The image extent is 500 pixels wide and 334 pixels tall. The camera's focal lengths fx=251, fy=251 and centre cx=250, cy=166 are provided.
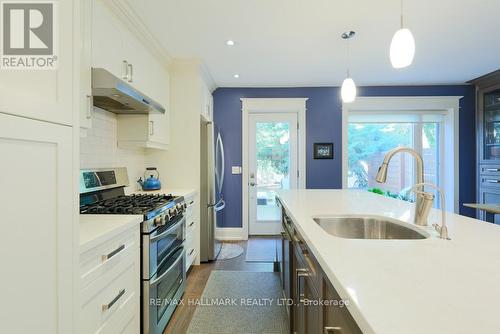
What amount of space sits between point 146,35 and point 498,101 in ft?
15.8

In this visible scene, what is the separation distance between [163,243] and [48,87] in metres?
1.26

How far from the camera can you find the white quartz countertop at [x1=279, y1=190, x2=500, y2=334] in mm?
464

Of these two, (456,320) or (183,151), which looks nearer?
(456,320)

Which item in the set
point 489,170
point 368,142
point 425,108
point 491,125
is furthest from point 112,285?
point 491,125

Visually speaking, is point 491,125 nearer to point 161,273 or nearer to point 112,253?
point 161,273

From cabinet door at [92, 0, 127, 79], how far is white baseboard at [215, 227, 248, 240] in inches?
109

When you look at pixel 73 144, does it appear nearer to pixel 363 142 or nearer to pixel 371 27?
pixel 371 27

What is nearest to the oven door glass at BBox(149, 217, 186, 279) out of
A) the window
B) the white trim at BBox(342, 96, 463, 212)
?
the white trim at BBox(342, 96, 463, 212)

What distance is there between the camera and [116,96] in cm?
179

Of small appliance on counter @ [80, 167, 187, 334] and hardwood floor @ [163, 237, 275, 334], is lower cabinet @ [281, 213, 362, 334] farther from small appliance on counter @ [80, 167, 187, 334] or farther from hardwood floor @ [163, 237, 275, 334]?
hardwood floor @ [163, 237, 275, 334]

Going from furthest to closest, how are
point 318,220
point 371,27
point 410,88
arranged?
point 410,88 < point 371,27 < point 318,220

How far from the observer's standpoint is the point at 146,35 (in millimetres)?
2379

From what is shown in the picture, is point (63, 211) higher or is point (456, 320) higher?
point (63, 211)

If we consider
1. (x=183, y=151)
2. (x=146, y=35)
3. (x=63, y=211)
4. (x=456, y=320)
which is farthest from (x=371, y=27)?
(x=63, y=211)
